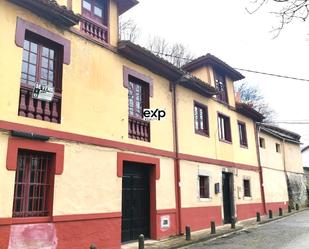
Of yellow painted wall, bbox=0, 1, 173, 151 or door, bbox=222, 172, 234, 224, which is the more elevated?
yellow painted wall, bbox=0, 1, 173, 151

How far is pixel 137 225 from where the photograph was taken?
1248 centimetres

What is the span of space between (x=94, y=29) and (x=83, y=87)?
217 centimetres

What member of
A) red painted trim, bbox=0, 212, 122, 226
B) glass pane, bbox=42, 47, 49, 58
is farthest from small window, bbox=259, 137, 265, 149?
glass pane, bbox=42, 47, 49, 58

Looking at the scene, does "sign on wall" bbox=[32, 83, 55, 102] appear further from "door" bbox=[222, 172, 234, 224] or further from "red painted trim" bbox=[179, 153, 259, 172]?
"door" bbox=[222, 172, 234, 224]

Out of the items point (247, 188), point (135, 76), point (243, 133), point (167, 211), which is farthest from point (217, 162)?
point (135, 76)

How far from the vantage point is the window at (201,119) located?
1659 centimetres

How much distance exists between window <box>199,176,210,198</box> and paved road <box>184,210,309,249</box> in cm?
228

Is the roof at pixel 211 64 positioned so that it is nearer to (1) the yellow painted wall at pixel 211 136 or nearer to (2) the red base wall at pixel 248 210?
(1) the yellow painted wall at pixel 211 136

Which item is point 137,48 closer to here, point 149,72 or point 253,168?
point 149,72

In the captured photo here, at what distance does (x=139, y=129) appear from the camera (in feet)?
42.2

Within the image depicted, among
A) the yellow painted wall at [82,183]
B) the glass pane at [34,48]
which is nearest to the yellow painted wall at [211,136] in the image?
the yellow painted wall at [82,183]

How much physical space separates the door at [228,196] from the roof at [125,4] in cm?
961

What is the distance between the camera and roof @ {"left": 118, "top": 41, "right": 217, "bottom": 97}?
40.3 feet

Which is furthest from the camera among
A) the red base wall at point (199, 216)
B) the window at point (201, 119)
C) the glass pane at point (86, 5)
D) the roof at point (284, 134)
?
the roof at point (284, 134)
